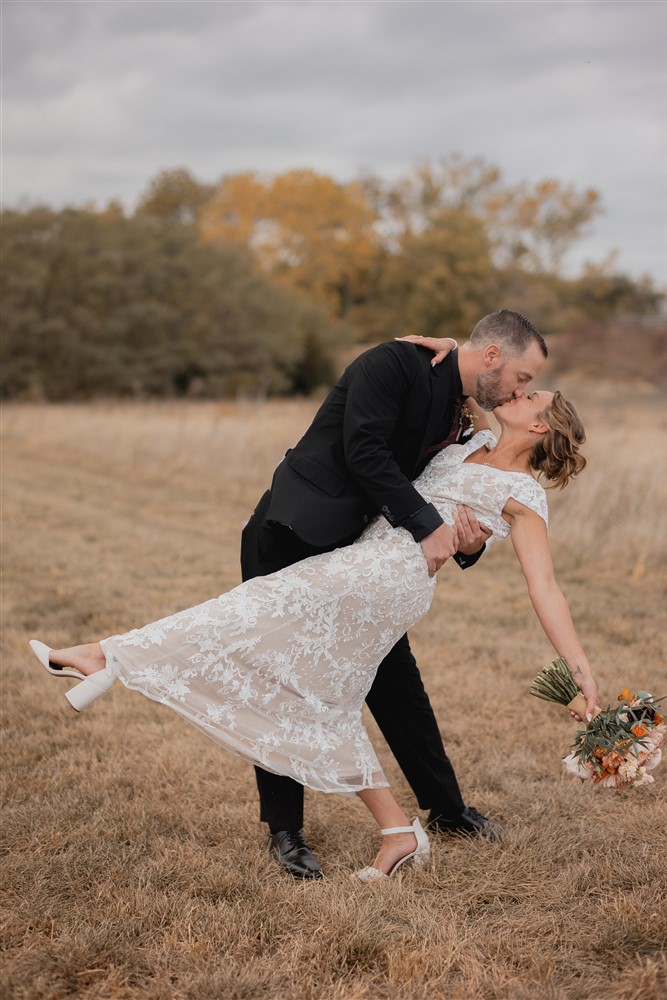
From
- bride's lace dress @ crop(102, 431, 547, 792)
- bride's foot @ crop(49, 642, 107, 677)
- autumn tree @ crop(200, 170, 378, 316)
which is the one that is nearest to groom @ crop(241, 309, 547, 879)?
bride's lace dress @ crop(102, 431, 547, 792)

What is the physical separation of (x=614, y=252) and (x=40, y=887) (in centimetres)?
4870

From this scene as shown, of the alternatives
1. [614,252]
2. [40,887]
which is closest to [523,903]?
[40,887]

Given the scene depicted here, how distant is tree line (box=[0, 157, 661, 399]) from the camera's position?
102 feet

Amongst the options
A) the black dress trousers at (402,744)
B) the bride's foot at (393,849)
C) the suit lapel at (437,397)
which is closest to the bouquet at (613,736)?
the black dress trousers at (402,744)

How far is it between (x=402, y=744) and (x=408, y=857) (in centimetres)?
46

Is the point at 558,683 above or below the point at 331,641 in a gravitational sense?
below

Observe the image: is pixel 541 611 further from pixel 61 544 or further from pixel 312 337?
pixel 312 337

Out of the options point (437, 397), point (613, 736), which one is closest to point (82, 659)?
→ point (437, 397)

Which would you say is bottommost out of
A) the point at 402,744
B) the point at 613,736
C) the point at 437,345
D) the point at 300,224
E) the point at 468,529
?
the point at 402,744

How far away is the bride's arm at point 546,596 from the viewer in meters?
3.44

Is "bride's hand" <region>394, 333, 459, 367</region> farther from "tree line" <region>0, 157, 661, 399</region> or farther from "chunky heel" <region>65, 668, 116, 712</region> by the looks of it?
"tree line" <region>0, 157, 661, 399</region>

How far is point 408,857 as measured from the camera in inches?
143

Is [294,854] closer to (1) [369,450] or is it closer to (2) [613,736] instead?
(2) [613,736]

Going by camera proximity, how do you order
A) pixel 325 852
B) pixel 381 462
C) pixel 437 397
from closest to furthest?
1. pixel 381 462
2. pixel 437 397
3. pixel 325 852
